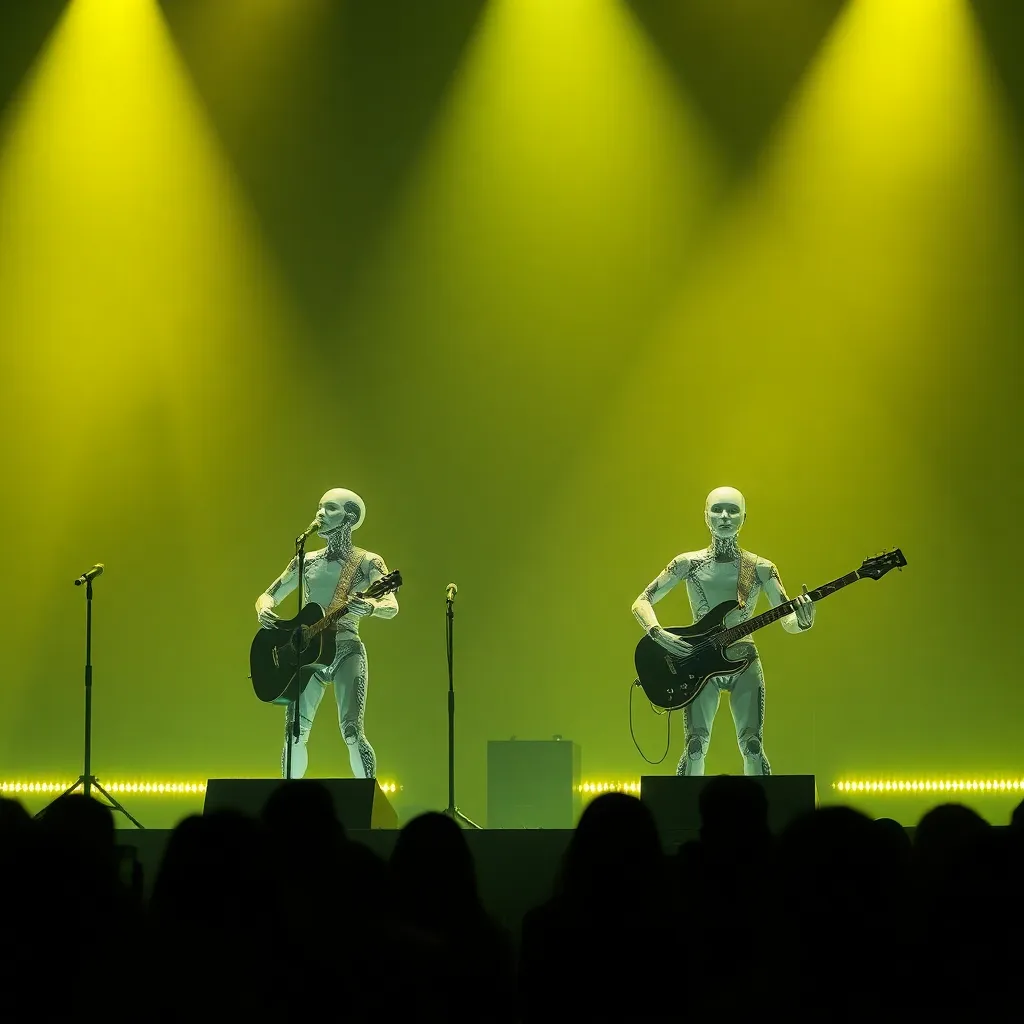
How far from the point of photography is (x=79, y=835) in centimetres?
262

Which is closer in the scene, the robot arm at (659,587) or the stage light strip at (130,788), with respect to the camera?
the robot arm at (659,587)

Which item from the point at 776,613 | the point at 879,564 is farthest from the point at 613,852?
the point at 879,564

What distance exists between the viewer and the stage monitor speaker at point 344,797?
669cm

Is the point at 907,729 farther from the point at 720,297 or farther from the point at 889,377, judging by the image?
the point at 720,297

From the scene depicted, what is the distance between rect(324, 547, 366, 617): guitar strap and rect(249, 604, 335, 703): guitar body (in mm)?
189

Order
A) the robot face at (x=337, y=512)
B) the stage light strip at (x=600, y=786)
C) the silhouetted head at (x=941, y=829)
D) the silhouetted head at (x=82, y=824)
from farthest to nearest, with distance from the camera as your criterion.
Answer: the stage light strip at (x=600, y=786)
the robot face at (x=337, y=512)
the silhouetted head at (x=941, y=829)
the silhouetted head at (x=82, y=824)

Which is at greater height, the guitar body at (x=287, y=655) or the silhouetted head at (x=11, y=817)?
the guitar body at (x=287, y=655)

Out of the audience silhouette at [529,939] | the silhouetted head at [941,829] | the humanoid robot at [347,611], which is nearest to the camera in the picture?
the audience silhouette at [529,939]

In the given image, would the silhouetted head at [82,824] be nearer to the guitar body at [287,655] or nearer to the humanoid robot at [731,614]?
the guitar body at [287,655]

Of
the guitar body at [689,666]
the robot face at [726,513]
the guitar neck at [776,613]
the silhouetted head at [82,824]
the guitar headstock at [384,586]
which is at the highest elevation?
the robot face at [726,513]

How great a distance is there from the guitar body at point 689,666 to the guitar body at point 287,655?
1890 millimetres

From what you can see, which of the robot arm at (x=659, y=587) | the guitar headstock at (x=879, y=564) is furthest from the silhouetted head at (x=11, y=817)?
the guitar headstock at (x=879, y=564)

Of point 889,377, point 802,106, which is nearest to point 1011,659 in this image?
point 889,377

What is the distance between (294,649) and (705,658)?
2.43 meters
